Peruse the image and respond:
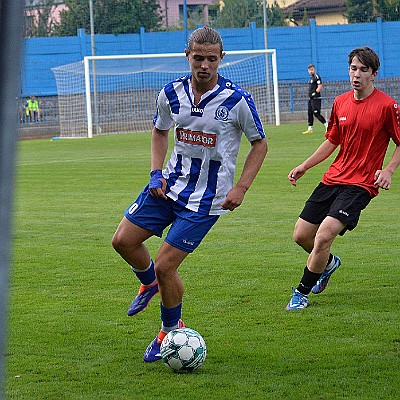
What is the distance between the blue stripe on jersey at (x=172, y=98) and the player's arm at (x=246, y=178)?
18.7 inches

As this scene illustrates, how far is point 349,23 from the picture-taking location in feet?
141

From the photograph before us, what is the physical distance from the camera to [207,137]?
4559mm

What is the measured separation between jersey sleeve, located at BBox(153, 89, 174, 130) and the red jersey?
167 cm

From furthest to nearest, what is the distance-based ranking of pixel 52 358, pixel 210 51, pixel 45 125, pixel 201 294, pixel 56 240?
1. pixel 45 125
2. pixel 56 240
3. pixel 201 294
4. pixel 52 358
5. pixel 210 51

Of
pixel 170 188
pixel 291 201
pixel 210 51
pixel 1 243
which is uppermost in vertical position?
pixel 210 51

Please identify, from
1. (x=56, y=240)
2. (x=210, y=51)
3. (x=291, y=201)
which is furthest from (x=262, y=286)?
(x=291, y=201)

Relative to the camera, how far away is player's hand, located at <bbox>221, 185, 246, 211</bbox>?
14.6ft

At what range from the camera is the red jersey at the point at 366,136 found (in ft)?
19.1

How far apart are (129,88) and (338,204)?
97.0 ft

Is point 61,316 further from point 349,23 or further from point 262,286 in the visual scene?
point 349,23

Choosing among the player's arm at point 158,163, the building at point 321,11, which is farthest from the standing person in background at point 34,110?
the player's arm at point 158,163

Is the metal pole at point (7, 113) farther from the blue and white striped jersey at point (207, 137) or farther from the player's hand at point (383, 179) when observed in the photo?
the player's hand at point (383, 179)

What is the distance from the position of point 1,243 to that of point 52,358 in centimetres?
421

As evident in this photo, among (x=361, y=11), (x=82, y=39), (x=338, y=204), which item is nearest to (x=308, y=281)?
(x=338, y=204)
